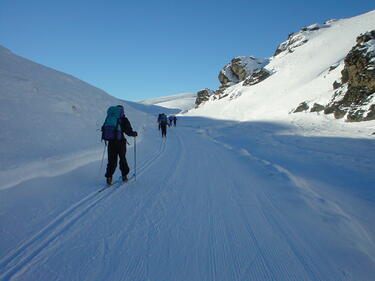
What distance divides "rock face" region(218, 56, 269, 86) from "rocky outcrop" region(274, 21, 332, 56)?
745 centimetres

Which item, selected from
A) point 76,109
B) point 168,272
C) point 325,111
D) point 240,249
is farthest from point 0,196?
point 325,111

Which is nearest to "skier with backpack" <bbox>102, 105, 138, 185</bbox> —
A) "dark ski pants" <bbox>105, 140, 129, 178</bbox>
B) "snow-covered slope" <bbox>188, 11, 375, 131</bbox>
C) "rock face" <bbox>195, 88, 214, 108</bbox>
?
"dark ski pants" <bbox>105, 140, 129, 178</bbox>

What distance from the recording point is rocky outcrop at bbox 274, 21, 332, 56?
72.0 m

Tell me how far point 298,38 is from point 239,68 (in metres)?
21.9

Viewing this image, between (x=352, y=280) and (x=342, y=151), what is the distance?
8.68 m

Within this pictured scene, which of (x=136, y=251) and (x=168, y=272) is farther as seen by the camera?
(x=136, y=251)

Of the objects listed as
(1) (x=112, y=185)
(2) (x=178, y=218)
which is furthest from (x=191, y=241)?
(1) (x=112, y=185)

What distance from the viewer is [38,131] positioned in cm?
766

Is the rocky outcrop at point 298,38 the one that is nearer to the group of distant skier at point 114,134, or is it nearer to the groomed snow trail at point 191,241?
the group of distant skier at point 114,134

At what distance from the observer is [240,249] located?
2.90 meters

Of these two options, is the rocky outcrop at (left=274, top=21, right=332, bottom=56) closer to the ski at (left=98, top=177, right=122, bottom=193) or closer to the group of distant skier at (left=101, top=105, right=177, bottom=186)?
the group of distant skier at (left=101, top=105, right=177, bottom=186)

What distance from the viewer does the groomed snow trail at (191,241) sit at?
7.96ft

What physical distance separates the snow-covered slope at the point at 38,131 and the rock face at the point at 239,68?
3144 inches

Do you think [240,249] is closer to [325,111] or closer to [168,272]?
[168,272]
